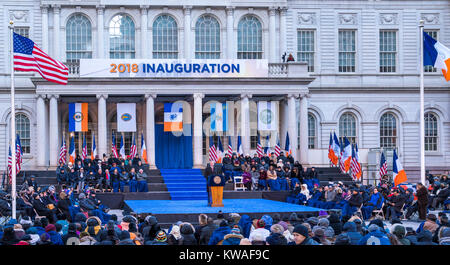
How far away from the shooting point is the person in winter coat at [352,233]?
39.9ft

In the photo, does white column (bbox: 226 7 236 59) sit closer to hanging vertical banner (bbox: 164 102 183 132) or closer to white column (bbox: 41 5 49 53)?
hanging vertical banner (bbox: 164 102 183 132)

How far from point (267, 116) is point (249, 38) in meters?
6.66

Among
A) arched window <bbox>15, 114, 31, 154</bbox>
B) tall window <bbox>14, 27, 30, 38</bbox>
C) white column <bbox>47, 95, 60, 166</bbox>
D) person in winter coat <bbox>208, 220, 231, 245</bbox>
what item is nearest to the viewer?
person in winter coat <bbox>208, 220, 231, 245</bbox>

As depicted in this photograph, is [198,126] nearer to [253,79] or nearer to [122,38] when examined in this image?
[253,79]

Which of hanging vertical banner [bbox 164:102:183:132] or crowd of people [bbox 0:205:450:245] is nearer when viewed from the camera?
crowd of people [bbox 0:205:450:245]

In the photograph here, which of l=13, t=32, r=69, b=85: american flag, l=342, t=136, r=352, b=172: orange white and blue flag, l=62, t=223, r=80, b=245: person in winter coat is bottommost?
l=62, t=223, r=80, b=245: person in winter coat

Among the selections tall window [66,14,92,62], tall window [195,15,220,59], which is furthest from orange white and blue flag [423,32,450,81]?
tall window [66,14,92,62]

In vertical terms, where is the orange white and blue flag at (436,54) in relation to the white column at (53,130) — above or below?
above

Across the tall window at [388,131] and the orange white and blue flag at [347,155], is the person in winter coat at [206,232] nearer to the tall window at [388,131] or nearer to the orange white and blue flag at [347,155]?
the orange white and blue flag at [347,155]

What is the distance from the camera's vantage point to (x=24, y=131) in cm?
4128

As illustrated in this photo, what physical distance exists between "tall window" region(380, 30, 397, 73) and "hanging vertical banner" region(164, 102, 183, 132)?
1516 centimetres

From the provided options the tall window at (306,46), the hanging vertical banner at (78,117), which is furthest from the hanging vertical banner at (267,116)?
the hanging vertical banner at (78,117)

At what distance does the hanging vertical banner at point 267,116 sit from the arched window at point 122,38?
9.46 metres

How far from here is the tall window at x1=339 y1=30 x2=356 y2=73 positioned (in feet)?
145
